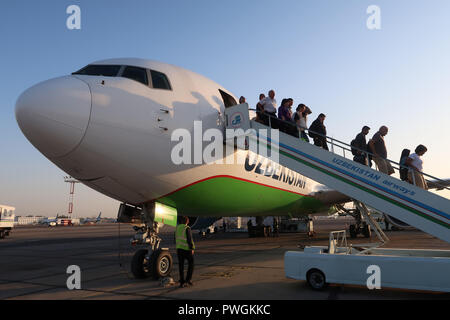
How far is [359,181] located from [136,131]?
5.25m

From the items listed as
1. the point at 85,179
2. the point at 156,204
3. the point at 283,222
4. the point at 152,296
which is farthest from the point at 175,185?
the point at 283,222

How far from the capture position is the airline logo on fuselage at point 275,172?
400 inches

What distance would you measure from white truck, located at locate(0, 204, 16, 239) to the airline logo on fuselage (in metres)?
28.4

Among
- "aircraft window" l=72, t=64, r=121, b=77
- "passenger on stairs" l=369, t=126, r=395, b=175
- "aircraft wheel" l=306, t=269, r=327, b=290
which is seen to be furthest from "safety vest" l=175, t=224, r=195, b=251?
"passenger on stairs" l=369, t=126, r=395, b=175

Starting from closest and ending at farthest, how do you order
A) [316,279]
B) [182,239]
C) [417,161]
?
[316,279]
[182,239]
[417,161]

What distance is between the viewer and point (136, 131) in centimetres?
694

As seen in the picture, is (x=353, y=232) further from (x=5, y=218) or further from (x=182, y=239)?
(x=5, y=218)

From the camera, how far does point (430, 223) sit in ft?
21.8

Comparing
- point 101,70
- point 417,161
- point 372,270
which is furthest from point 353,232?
point 101,70

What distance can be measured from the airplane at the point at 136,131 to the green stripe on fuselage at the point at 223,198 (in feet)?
0.11

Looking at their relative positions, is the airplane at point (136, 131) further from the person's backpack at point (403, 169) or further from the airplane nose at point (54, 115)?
the person's backpack at point (403, 169)

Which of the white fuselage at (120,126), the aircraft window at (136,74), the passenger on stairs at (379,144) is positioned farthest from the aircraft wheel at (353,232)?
the aircraft window at (136,74)

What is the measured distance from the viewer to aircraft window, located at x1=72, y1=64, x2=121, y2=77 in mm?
7609

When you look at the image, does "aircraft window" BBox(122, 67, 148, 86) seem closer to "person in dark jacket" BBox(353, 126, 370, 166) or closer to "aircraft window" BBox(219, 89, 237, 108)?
"aircraft window" BBox(219, 89, 237, 108)
